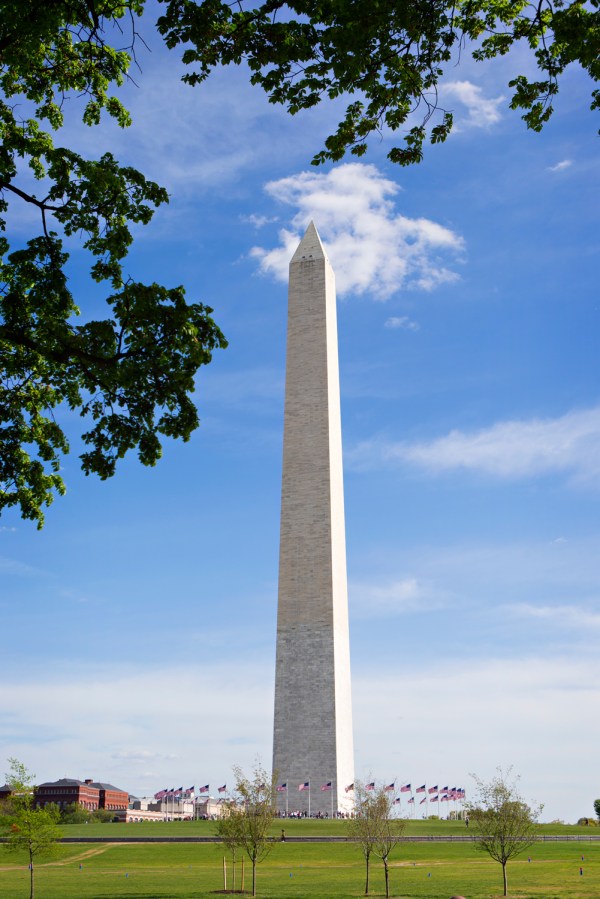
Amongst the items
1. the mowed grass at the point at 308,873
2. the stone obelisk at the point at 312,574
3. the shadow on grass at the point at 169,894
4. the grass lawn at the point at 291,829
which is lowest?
the shadow on grass at the point at 169,894

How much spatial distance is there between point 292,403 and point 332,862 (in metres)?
35.7

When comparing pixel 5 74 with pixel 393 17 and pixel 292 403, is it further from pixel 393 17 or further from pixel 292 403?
pixel 292 403

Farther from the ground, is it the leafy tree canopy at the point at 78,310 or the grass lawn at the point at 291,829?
the leafy tree canopy at the point at 78,310

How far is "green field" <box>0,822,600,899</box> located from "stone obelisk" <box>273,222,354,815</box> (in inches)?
592

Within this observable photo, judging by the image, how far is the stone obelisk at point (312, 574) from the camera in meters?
65.9

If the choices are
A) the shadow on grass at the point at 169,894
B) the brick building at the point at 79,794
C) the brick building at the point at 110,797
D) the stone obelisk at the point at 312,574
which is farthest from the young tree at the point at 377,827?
the brick building at the point at 110,797

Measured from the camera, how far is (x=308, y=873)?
40.3 meters

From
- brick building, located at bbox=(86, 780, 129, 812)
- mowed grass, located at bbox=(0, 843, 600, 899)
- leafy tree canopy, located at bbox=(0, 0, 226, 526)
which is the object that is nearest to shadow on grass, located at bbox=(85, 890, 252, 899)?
mowed grass, located at bbox=(0, 843, 600, 899)

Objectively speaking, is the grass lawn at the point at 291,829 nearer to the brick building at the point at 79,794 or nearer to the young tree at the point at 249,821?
the young tree at the point at 249,821

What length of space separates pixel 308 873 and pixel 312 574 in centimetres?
2938

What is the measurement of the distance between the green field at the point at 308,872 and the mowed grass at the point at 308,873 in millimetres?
39

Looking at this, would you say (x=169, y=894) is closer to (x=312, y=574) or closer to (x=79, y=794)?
(x=312, y=574)

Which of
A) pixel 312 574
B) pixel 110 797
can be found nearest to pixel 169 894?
pixel 312 574

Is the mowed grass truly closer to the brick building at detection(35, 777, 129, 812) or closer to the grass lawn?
the grass lawn
